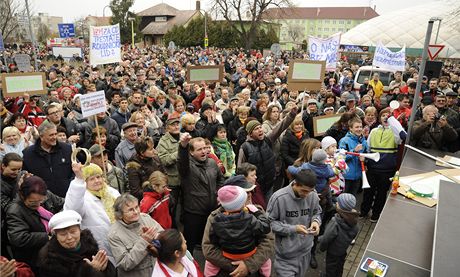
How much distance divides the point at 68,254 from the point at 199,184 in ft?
6.19

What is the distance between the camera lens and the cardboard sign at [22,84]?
278 inches

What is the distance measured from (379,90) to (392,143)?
7393 mm

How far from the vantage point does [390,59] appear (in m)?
12.0

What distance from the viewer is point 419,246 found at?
3229 millimetres

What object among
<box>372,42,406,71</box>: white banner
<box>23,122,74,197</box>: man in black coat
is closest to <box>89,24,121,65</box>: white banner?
<box>23,122,74,197</box>: man in black coat

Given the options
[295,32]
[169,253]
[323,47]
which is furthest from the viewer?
[295,32]

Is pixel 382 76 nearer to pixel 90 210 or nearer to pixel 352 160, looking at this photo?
pixel 352 160

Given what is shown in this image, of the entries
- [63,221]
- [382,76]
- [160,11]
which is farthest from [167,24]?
[63,221]

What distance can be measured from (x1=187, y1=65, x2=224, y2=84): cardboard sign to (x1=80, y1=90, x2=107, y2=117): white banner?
4067 mm

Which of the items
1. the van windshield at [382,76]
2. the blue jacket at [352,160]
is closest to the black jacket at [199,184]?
the blue jacket at [352,160]

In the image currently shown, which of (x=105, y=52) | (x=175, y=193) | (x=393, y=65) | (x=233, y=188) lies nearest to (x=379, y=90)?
(x=393, y=65)

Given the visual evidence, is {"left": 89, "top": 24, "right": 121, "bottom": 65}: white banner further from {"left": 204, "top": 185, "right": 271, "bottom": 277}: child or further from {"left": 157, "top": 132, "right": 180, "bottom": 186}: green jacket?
{"left": 204, "top": 185, "right": 271, "bottom": 277}: child

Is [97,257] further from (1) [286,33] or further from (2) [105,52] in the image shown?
(1) [286,33]

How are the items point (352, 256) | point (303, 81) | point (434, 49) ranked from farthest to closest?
point (434, 49) < point (303, 81) < point (352, 256)
